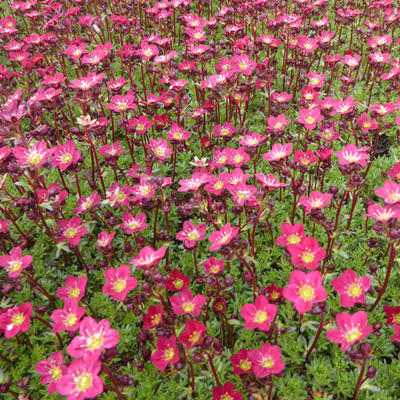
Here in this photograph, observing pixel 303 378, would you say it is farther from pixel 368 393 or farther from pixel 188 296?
pixel 188 296

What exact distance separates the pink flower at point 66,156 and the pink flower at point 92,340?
5.56 feet

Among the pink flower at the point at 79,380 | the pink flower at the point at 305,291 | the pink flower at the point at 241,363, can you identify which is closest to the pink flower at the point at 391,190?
the pink flower at the point at 305,291

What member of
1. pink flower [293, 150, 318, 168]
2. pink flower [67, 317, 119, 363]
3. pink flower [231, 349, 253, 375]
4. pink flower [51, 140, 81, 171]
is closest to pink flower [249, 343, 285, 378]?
pink flower [231, 349, 253, 375]

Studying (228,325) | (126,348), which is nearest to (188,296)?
(228,325)

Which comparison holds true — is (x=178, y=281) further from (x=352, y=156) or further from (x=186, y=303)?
(x=352, y=156)

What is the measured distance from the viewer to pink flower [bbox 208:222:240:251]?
9.25 feet

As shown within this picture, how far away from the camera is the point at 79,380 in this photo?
234 cm

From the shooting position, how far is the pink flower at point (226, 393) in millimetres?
2726

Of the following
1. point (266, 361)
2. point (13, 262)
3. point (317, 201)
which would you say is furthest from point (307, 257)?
point (13, 262)

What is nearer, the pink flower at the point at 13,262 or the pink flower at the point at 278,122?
the pink flower at the point at 13,262

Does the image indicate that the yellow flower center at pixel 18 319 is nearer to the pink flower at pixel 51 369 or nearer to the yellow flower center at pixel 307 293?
the pink flower at pixel 51 369

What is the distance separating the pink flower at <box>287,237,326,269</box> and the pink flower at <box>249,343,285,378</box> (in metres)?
0.60

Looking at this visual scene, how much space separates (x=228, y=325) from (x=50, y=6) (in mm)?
5974

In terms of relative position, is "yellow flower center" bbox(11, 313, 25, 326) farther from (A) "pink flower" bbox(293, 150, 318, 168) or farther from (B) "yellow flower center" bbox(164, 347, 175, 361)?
(A) "pink flower" bbox(293, 150, 318, 168)
